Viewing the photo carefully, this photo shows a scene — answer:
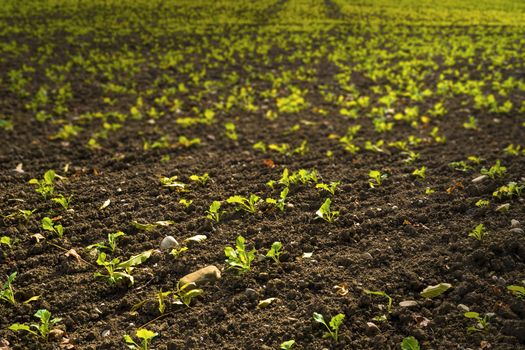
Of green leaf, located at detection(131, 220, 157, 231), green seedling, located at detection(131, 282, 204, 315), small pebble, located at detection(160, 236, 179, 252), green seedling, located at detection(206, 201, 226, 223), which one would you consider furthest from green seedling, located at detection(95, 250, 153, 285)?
green seedling, located at detection(206, 201, 226, 223)

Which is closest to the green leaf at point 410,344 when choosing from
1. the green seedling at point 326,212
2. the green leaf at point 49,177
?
the green seedling at point 326,212

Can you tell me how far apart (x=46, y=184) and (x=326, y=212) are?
3.07 meters

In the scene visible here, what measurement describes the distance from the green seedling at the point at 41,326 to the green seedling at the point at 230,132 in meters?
3.91

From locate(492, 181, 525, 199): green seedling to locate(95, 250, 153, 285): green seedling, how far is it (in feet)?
9.84

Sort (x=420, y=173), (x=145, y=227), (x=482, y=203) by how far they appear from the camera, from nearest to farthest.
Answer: (x=482, y=203) < (x=145, y=227) < (x=420, y=173)

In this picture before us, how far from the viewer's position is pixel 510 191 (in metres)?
3.89

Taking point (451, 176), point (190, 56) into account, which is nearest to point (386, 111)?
point (451, 176)

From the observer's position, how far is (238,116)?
294 inches

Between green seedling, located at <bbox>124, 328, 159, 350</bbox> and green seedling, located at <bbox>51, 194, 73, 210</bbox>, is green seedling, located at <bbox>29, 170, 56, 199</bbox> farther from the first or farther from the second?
green seedling, located at <bbox>124, 328, 159, 350</bbox>

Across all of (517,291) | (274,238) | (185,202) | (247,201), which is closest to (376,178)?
(247,201)

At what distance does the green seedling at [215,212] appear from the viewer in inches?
153

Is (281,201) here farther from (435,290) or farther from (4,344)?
(4,344)

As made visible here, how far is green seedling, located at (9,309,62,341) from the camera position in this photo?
8.63 feet

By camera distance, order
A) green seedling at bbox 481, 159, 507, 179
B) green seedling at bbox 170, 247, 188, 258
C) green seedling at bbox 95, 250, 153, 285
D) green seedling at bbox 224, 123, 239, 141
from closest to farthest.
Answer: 1. green seedling at bbox 95, 250, 153, 285
2. green seedling at bbox 170, 247, 188, 258
3. green seedling at bbox 481, 159, 507, 179
4. green seedling at bbox 224, 123, 239, 141
